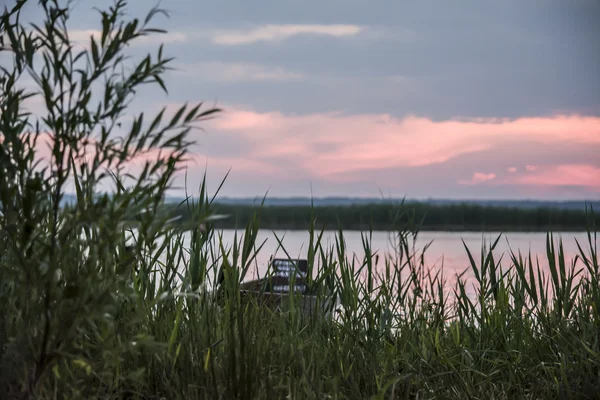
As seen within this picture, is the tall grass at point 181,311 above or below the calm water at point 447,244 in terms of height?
above

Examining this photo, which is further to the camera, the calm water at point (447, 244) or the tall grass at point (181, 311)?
the calm water at point (447, 244)

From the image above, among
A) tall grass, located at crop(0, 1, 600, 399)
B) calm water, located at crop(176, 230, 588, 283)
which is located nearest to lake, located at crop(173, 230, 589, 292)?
calm water, located at crop(176, 230, 588, 283)

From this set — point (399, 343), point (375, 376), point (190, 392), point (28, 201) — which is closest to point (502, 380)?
point (399, 343)

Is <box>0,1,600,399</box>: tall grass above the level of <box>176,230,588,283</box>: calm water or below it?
above

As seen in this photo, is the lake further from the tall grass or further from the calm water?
the tall grass

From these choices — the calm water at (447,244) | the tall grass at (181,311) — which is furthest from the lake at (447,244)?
the tall grass at (181,311)

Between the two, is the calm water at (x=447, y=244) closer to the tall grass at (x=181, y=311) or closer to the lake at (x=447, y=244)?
the lake at (x=447, y=244)

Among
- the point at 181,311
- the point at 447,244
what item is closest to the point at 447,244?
the point at 447,244

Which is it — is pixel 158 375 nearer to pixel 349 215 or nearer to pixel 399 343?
pixel 399 343

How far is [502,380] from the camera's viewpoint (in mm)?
2859

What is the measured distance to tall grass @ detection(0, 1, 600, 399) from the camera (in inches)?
66.3

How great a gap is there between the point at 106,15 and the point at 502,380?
7.38 feet

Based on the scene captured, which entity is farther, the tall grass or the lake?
the lake

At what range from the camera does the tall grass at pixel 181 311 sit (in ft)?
5.52
